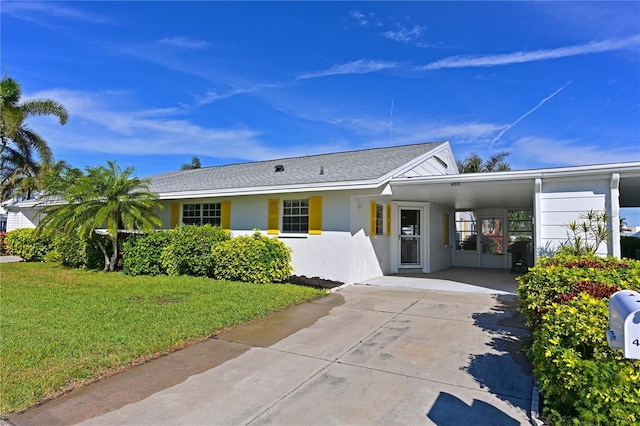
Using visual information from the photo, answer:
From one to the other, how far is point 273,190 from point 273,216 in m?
1.03

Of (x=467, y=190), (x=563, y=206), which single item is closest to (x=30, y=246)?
(x=467, y=190)

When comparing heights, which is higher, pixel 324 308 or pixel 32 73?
pixel 32 73

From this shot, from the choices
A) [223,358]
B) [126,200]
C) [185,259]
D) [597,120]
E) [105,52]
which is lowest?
[223,358]

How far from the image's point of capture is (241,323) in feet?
19.5

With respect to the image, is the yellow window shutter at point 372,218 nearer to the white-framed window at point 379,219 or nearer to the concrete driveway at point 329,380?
the white-framed window at point 379,219

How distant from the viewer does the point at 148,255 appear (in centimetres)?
1095

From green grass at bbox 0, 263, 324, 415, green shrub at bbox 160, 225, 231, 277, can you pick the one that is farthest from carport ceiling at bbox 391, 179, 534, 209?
green shrub at bbox 160, 225, 231, 277

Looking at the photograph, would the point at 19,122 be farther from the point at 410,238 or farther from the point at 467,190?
the point at 467,190

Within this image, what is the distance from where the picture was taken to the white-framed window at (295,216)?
10625 mm

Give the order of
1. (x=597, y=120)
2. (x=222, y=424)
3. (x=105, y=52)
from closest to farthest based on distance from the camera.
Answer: (x=222, y=424) → (x=105, y=52) → (x=597, y=120)

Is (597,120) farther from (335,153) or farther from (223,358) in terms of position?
(223,358)

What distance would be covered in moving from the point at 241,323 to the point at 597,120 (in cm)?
1560

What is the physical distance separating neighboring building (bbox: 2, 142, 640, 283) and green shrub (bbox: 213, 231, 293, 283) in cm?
103

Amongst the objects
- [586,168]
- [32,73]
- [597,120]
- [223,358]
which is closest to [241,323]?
[223,358]
